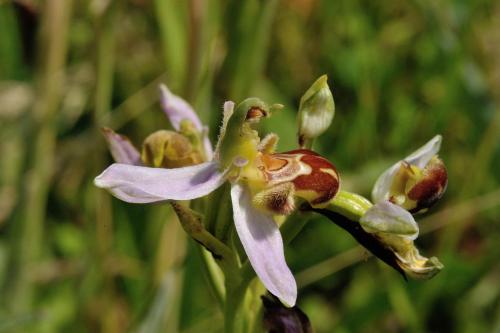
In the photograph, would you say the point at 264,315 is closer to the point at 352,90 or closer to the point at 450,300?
the point at 450,300

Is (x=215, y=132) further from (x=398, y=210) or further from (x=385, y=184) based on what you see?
(x=398, y=210)

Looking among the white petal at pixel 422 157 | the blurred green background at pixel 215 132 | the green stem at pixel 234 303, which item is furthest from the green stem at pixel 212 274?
the blurred green background at pixel 215 132

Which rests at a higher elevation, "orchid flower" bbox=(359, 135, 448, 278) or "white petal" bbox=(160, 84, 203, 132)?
"white petal" bbox=(160, 84, 203, 132)

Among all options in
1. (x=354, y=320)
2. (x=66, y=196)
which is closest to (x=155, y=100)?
(x=66, y=196)

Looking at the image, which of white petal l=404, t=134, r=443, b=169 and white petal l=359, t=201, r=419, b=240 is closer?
white petal l=359, t=201, r=419, b=240

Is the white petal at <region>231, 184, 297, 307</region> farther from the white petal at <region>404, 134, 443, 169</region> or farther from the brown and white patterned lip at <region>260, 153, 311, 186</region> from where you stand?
the white petal at <region>404, 134, 443, 169</region>


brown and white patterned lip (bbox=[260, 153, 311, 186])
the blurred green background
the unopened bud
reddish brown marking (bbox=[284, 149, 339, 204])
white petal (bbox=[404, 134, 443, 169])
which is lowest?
the blurred green background

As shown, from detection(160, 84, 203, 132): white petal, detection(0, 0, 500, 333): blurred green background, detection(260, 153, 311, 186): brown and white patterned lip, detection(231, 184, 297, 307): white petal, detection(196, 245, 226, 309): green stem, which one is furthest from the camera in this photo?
detection(0, 0, 500, 333): blurred green background

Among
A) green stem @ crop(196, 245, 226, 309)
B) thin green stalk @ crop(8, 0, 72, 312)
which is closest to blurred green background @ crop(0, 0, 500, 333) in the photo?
thin green stalk @ crop(8, 0, 72, 312)
